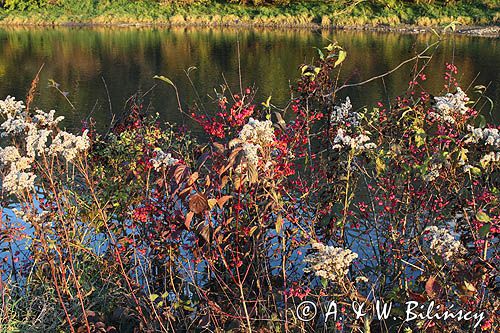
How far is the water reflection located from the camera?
1435 centimetres

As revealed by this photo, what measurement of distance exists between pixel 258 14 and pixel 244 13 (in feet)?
2.51

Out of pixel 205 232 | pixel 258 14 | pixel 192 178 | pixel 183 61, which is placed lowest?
pixel 183 61

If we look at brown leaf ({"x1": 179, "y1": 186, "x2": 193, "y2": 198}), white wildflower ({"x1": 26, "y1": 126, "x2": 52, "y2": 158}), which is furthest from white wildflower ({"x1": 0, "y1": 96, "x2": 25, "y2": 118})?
brown leaf ({"x1": 179, "y1": 186, "x2": 193, "y2": 198})

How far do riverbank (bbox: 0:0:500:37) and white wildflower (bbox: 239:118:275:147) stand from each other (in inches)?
1135

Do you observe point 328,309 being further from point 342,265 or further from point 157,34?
point 157,34

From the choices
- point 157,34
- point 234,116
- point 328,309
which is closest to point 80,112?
point 234,116

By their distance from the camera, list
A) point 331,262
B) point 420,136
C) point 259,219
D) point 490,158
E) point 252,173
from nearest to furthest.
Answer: point 331,262 < point 252,173 < point 490,158 < point 259,219 < point 420,136

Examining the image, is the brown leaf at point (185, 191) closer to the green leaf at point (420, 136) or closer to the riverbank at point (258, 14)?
the green leaf at point (420, 136)

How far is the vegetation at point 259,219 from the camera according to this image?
2.99 m

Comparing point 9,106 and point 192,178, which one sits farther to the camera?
point 9,106

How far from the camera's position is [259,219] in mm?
3213

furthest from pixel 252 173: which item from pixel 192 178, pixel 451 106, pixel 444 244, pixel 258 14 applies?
pixel 258 14

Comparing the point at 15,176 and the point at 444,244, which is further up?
the point at 15,176

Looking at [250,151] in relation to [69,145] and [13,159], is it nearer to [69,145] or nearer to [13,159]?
[69,145]
